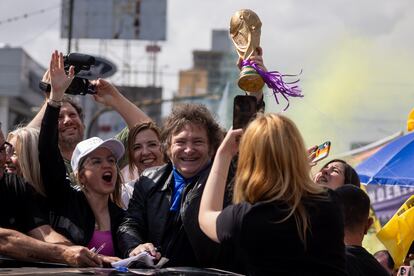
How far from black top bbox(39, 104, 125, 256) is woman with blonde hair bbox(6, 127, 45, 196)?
6 centimetres

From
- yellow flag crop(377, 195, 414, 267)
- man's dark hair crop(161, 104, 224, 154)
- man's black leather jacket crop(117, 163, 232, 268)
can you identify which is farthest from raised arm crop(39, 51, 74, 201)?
yellow flag crop(377, 195, 414, 267)

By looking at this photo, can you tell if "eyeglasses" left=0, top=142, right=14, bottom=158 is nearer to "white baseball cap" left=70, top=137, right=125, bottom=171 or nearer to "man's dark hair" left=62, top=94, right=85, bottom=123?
"white baseball cap" left=70, top=137, right=125, bottom=171

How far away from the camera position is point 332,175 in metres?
6.85

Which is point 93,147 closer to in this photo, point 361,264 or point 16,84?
point 361,264

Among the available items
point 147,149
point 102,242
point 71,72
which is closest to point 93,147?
point 71,72

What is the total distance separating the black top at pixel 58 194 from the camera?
517 centimetres

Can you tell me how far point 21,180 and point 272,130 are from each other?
1.63 m

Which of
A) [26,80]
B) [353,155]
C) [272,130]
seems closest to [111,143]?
[272,130]

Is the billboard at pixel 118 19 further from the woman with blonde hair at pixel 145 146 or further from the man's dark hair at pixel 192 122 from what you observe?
the man's dark hair at pixel 192 122

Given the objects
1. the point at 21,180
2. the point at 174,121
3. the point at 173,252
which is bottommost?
the point at 173,252

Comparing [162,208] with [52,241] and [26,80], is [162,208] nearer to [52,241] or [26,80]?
[52,241]

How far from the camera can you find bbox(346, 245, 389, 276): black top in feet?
16.2

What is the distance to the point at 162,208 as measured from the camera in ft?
16.9

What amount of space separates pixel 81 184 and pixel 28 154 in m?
0.34
